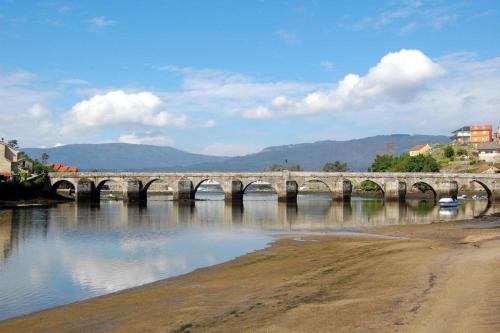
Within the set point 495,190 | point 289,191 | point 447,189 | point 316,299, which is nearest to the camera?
point 316,299

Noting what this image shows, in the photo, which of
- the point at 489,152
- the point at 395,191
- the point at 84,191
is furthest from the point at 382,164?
the point at 84,191

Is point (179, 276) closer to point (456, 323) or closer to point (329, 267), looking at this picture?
point (329, 267)

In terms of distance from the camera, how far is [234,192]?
99.2m

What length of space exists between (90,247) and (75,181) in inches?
2696

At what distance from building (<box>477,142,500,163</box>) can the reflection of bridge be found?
156ft

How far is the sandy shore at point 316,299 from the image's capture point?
42.8 ft

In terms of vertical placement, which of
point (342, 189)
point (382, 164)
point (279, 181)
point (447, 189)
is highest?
point (382, 164)

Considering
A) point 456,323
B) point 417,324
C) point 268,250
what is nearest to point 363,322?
point 417,324

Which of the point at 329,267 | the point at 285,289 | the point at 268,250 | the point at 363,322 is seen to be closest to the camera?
the point at 363,322

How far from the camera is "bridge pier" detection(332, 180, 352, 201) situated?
324 ft

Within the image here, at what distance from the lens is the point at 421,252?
25938mm

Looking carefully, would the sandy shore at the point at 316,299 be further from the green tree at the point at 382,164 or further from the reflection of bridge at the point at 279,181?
the green tree at the point at 382,164

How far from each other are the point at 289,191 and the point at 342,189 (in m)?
9.79

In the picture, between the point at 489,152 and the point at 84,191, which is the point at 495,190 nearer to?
the point at 489,152
